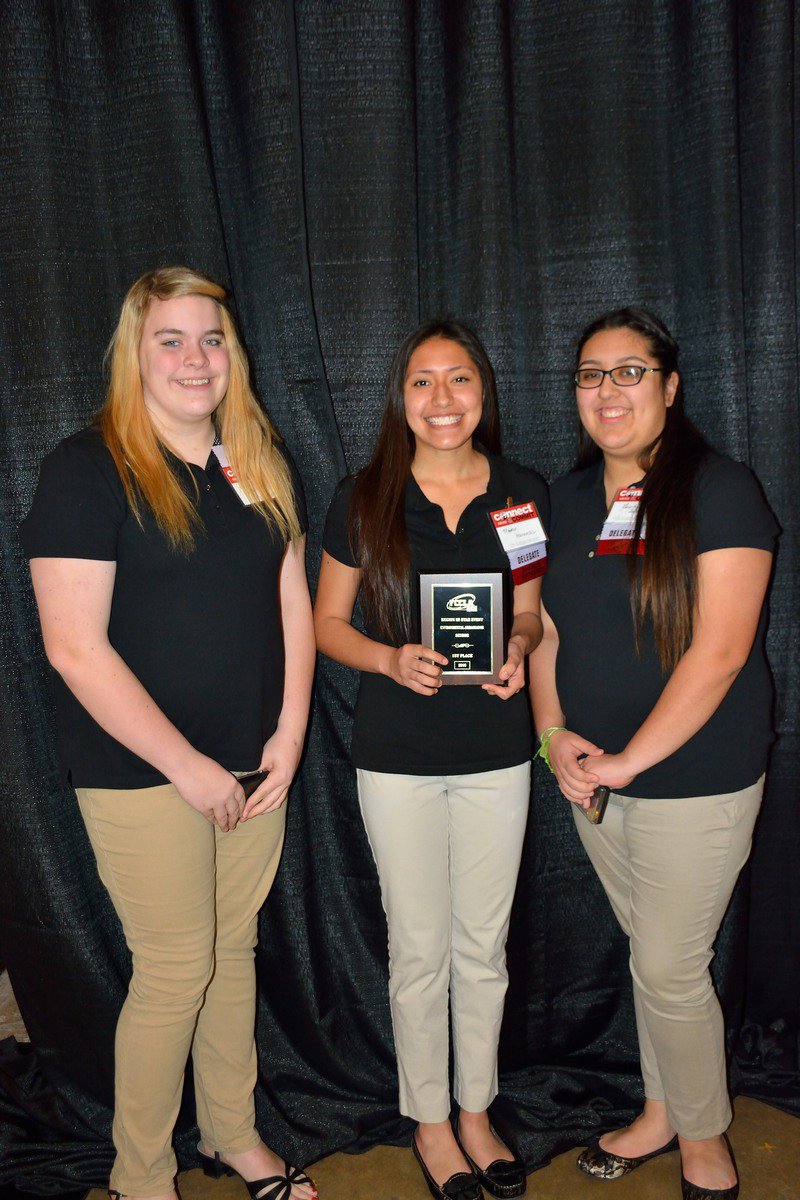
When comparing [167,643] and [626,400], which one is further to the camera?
[626,400]

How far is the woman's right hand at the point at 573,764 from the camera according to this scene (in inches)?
70.6

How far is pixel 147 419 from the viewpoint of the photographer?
164 centimetres

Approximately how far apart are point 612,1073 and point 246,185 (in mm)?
2411

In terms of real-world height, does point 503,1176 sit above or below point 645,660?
below

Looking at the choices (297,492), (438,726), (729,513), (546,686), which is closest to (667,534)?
(729,513)

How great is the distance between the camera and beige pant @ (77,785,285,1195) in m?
1.65

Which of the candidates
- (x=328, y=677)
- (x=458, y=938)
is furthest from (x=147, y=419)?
(x=458, y=938)

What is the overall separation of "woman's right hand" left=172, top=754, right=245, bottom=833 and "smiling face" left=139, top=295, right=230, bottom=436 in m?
0.64

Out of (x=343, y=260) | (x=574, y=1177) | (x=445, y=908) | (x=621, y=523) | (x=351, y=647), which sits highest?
(x=343, y=260)

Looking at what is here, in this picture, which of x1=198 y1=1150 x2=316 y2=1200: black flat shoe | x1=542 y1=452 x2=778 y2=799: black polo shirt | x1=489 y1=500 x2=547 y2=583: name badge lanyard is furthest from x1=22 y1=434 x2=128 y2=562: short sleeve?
x1=198 y1=1150 x2=316 y2=1200: black flat shoe

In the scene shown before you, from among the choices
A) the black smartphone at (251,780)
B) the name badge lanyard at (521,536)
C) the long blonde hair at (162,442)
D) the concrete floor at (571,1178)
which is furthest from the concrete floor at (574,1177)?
the long blonde hair at (162,442)

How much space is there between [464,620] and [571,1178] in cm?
132

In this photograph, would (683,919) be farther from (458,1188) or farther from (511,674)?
(458,1188)

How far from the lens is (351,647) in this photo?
1863 mm
